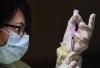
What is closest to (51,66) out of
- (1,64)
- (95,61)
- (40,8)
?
(95,61)

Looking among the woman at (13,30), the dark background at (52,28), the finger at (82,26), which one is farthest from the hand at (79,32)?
the dark background at (52,28)

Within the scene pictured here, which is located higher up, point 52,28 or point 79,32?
point 79,32

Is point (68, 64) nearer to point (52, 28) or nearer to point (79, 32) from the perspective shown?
point (79, 32)

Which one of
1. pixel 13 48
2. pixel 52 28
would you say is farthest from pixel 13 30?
pixel 52 28

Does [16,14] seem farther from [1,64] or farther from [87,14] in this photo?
Result: [87,14]

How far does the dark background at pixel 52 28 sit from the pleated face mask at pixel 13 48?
973 millimetres

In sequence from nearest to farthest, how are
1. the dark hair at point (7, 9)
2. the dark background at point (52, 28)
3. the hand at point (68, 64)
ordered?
1. the hand at point (68, 64)
2. the dark hair at point (7, 9)
3. the dark background at point (52, 28)

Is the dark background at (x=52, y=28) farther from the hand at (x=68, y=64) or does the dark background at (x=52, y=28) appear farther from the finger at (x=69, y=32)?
the hand at (x=68, y=64)

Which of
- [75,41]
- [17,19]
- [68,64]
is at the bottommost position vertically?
[68,64]

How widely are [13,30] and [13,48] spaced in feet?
0.39

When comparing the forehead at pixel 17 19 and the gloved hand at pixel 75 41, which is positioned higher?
the forehead at pixel 17 19

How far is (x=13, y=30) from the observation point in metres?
1.93

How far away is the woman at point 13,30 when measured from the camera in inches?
74.7

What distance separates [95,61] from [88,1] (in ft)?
2.20
